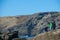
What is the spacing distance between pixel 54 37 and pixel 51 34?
55cm

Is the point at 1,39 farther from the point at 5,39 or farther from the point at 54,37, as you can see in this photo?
the point at 54,37

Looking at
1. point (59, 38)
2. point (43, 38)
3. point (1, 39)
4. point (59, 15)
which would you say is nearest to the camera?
point (59, 38)

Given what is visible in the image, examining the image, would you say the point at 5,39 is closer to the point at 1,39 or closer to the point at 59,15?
the point at 1,39

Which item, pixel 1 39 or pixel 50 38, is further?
pixel 1 39

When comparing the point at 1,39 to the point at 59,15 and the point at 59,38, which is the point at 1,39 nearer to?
the point at 59,38

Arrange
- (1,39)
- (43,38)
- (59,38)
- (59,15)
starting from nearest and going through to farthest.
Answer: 1. (59,38)
2. (43,38)
3. (1,39)
4. (59,15)

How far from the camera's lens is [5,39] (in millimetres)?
37406

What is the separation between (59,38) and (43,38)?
160 centimetres

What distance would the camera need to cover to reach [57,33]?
13758 mm

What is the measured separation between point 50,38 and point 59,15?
187m

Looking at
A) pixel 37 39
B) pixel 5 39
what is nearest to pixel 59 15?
pixel 5 39

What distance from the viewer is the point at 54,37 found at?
13.4 m

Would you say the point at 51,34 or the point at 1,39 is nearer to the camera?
the point at 51,34

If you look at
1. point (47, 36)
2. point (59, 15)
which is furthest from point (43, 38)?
point (59, 15)
